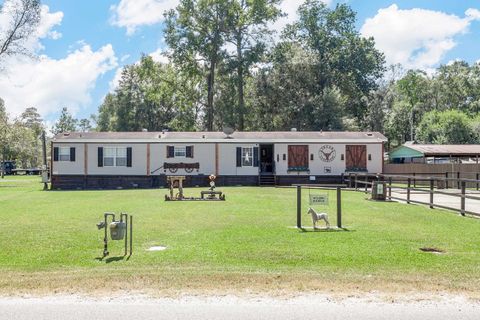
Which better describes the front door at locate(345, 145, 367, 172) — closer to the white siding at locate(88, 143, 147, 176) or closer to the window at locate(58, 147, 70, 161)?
the white siding at locate(88, 143, 147, 176)

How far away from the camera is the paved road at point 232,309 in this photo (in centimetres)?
493

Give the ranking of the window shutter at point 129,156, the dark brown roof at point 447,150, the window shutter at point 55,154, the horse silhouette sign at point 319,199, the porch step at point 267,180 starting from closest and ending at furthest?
the horse silhouette sign at point 319,199 → the window shutter at point 55,154 → the window shutter at point 129,156 → the porch step at point 267,180 → the dark brown roof at point 447,150

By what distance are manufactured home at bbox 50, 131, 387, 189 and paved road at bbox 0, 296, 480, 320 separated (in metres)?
23.8

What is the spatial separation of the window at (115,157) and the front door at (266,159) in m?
8.70

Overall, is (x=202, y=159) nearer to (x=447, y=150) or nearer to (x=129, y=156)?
(x=129, y=156)

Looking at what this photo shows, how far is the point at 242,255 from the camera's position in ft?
25.8

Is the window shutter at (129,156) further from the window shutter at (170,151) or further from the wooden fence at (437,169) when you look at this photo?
the wooden fence at (437,169)

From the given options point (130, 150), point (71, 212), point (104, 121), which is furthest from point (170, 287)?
point (104, 121)

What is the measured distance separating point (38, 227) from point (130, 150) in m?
18.4

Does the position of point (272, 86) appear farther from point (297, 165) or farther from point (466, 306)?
point (466, 306)

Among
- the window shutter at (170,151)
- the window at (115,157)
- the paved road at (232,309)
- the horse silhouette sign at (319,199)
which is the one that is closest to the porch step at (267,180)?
the window shutter at (170,151)

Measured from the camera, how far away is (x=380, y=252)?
8078 millimetres

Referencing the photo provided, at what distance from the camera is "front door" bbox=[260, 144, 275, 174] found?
3052 centimetres

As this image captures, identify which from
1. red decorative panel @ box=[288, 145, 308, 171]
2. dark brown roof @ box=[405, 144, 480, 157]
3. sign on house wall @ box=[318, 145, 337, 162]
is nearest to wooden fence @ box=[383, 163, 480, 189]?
dark brown roof @ box=[405, 144, 480, 157]
